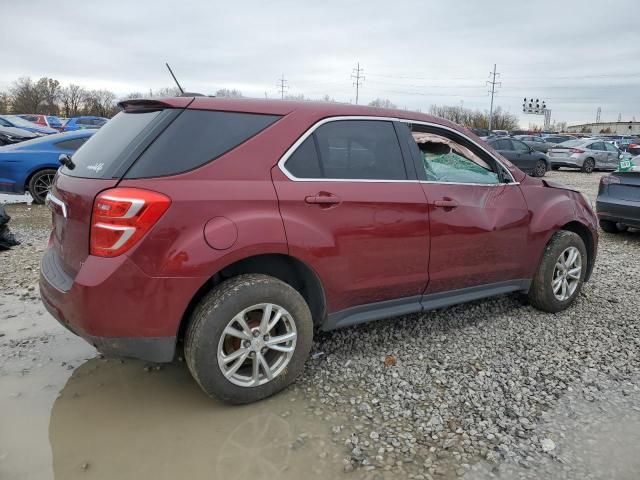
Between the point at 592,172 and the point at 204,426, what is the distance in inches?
921

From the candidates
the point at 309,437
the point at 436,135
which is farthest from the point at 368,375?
the point at 436,135

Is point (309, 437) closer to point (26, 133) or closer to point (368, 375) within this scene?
point (368, 375)

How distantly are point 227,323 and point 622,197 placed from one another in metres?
7.18

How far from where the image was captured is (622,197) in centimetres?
768

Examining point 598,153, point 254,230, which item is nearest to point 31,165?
point 254,230

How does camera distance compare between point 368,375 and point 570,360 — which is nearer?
point 368,375

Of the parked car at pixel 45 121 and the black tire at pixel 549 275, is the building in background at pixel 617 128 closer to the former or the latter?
the parked car at pixel 45 121

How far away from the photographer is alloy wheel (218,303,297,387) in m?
2.82

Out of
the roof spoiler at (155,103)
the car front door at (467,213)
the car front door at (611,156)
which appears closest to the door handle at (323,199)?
the car front door at (467,213)

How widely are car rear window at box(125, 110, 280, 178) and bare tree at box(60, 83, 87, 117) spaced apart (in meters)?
71.5

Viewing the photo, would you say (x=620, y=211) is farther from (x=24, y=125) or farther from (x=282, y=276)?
(x=24, y=125)

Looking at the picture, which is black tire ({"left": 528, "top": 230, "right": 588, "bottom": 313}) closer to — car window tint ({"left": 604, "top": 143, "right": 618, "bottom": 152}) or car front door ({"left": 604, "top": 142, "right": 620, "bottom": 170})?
car front door ({"left": 604, "top": 142, "right": 620, "bottom": 170})

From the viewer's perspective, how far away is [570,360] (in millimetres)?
3598

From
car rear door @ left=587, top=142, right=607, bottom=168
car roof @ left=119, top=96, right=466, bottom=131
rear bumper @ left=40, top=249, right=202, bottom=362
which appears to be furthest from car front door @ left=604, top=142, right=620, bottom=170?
rear bumper @ left=40, top=249, right=202, bottom=362
